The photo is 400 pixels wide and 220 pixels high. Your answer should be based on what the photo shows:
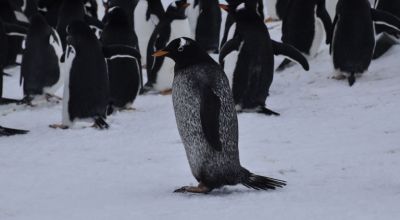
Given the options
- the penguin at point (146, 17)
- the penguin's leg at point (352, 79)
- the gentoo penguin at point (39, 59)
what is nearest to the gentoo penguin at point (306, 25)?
the penguin's leg at point (352, 79)

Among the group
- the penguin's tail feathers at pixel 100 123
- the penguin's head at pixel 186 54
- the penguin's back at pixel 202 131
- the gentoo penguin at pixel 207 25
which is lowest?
the gentoo penguin at pixel 207 25

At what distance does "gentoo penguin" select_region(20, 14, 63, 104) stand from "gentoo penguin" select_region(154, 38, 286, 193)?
145 inches

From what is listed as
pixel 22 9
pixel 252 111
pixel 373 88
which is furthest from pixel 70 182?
pixel 22 9

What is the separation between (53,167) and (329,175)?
165cm

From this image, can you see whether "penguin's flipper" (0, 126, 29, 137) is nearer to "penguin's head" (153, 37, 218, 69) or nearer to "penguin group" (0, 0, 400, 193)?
"penguin group" (0, 0, 400, 193)

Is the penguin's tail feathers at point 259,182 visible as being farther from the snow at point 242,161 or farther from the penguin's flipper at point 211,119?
the penguin's flipper at point 211,119

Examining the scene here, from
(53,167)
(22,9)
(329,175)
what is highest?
(329,175)

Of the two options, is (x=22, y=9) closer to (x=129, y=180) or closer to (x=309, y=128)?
(x=309, y=128)

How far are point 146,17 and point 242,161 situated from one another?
16.7 feet

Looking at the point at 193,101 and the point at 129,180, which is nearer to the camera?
the point at 193,101

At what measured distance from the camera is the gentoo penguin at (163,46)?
8.50m

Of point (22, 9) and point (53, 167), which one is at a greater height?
point (53, 167)

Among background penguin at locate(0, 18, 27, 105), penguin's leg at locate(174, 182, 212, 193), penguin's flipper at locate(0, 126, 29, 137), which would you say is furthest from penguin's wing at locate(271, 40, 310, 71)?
penguin's leg at locate(174, 182, 212, 193)

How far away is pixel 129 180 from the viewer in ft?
14.8
